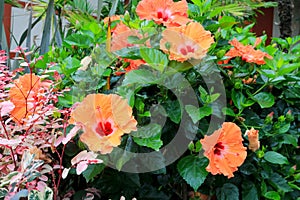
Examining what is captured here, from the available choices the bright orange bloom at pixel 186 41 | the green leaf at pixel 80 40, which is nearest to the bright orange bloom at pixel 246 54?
the bright orange bloom at pixel 186 41

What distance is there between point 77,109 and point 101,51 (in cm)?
19

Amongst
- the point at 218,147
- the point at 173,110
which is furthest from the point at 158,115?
the point at 218,147

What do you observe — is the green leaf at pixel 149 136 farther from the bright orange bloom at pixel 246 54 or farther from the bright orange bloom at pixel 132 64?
the bright orange bloom at pixel 246 54

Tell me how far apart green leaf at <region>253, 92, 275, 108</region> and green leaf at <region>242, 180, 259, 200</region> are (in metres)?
0.19

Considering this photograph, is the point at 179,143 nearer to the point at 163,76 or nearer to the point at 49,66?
the point at 163,76

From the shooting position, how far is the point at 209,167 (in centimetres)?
81

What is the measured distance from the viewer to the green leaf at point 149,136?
2.54 feet

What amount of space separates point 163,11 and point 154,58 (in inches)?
6.4

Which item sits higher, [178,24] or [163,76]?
[178,24]

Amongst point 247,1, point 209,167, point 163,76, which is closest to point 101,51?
point 163,76

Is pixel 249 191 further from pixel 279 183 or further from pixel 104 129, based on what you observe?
pixel 104 129

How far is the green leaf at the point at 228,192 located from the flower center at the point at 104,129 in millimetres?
298

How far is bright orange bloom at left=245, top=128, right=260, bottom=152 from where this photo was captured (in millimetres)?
858

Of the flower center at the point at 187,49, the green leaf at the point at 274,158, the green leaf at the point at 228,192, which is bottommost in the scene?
the green leaf at the point at 228,192
